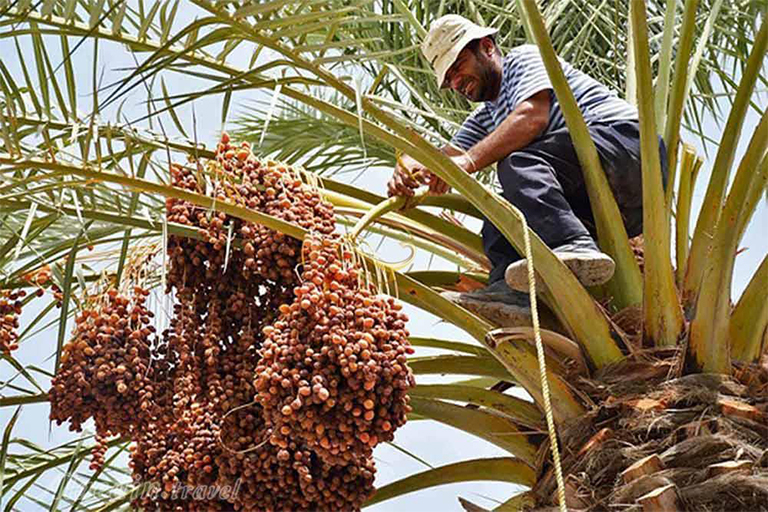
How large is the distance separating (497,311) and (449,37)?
0.97 meters

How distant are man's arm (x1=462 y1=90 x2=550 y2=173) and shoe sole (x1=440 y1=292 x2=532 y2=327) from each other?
36cm

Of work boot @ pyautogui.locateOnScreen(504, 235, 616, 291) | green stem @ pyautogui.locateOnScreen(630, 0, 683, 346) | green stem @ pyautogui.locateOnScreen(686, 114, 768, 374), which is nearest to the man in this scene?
work boot @ pyautogui.locateOnScreen(504, 235, 616, 291)

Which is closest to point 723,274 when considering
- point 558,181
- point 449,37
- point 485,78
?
point 558,181

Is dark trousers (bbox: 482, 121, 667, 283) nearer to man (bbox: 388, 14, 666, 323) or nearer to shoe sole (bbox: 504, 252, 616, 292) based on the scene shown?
man (bbox: 388, 14, 666, 323)

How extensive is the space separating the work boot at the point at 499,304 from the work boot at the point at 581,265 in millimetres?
62

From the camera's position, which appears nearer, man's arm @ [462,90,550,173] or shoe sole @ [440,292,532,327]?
shoe sole @ [440,292,532,327]

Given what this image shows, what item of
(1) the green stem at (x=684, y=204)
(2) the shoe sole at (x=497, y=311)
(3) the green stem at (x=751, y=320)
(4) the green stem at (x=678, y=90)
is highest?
(4) the green stem at (x=678, y=90)

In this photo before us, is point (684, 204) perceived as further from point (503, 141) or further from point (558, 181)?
point (503, 141)

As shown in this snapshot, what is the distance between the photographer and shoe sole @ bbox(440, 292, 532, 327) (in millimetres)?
2941

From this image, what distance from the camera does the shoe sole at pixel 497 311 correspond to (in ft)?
9.65

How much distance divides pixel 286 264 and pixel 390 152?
1898 millimetres

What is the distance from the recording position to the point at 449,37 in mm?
3529

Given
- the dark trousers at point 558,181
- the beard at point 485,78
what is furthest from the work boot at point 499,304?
the beard at point 485,78

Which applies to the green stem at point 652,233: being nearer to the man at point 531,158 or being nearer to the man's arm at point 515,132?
the man at point 531,158
